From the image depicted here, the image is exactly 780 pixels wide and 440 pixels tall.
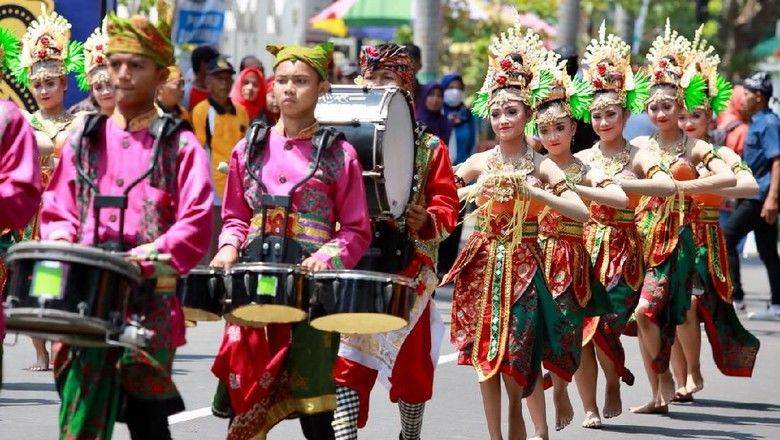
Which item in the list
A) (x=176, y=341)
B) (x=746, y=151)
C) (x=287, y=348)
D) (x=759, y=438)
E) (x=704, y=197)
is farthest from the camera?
(x=746, y=151)

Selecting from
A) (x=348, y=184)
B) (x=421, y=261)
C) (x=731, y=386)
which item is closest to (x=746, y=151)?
(x=731, y=386)

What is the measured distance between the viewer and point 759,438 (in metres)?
10.7

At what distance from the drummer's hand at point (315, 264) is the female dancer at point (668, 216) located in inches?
179

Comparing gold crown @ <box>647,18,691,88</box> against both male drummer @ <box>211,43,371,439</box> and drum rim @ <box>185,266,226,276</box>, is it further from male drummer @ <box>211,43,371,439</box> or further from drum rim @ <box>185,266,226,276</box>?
drum rim @ <box>185,266,226,276</box>

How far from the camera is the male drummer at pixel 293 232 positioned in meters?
7.33

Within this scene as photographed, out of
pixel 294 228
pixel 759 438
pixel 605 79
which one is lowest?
pixel 759 438

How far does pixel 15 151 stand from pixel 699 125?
6192 millimetres

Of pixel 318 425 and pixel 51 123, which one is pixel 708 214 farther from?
pixel 318 425

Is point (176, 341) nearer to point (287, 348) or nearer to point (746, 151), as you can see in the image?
point (287, 348)

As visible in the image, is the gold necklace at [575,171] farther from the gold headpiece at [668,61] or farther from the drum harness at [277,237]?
the drum harness at [277,237]

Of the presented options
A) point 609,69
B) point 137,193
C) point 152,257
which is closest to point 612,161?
point 609,69

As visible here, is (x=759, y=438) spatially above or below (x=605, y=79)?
below

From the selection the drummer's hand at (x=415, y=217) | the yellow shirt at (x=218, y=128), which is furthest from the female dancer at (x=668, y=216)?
the yellow shirt at (x=218, y=128)

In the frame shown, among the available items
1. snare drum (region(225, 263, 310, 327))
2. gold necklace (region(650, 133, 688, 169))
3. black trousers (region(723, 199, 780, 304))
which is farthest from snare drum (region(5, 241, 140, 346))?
black trousers (region(723, 199, 780, 304))
